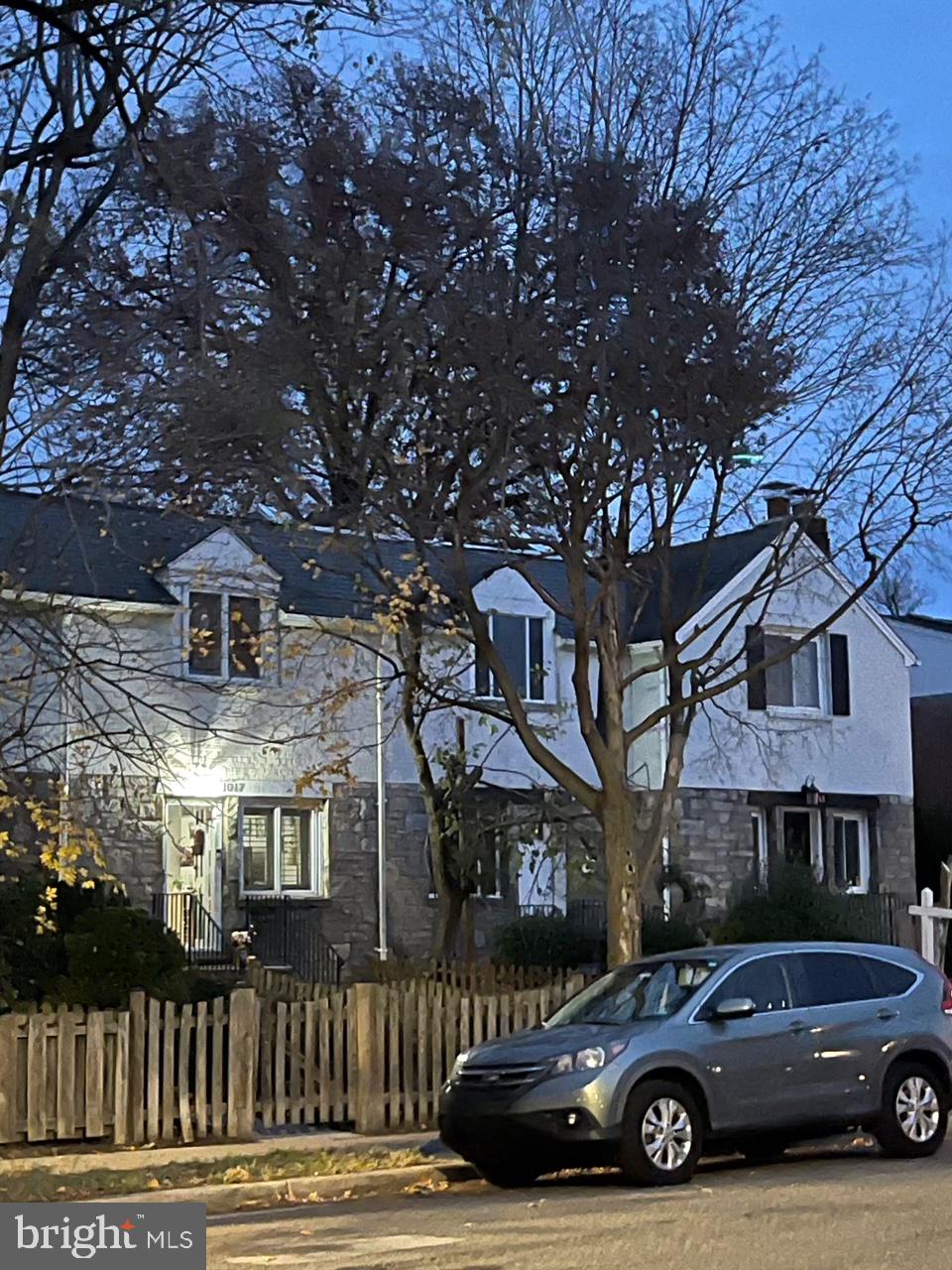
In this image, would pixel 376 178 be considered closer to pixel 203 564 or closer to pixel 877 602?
pixel 203 564

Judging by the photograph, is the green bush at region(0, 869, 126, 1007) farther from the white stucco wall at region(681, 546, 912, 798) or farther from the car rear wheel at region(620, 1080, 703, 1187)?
the white stucco wall at region(681, 546, 912, 798)

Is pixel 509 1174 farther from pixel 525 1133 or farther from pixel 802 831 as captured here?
pixel 802 831

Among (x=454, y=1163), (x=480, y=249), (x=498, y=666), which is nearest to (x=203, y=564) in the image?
(x=498, y=666)

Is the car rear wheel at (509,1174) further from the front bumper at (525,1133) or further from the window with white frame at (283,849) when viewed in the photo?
the window with white frame at (283,849)

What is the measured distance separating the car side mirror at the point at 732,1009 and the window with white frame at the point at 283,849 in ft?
50.7

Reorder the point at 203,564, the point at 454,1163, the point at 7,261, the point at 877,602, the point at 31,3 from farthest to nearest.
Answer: the point at 877,602 → the point at 203,564 → the point at 7,261 → the point at 454,1163 → the point at 31,3

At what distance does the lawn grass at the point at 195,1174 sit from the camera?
12.1m

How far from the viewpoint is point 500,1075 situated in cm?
1275

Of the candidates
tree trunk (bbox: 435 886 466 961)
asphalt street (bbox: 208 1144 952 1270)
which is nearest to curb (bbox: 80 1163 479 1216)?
asphalt street (bbox: 208 1144 952 1270)

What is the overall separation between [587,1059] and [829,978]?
7.93 ft

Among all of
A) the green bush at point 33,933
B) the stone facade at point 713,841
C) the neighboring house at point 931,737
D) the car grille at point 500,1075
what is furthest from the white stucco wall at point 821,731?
the car grille at point 500,1075

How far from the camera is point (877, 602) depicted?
56969 millimetres

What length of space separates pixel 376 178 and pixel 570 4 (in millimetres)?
2556

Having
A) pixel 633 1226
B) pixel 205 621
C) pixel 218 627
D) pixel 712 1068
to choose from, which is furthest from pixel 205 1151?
pixel 218 627
